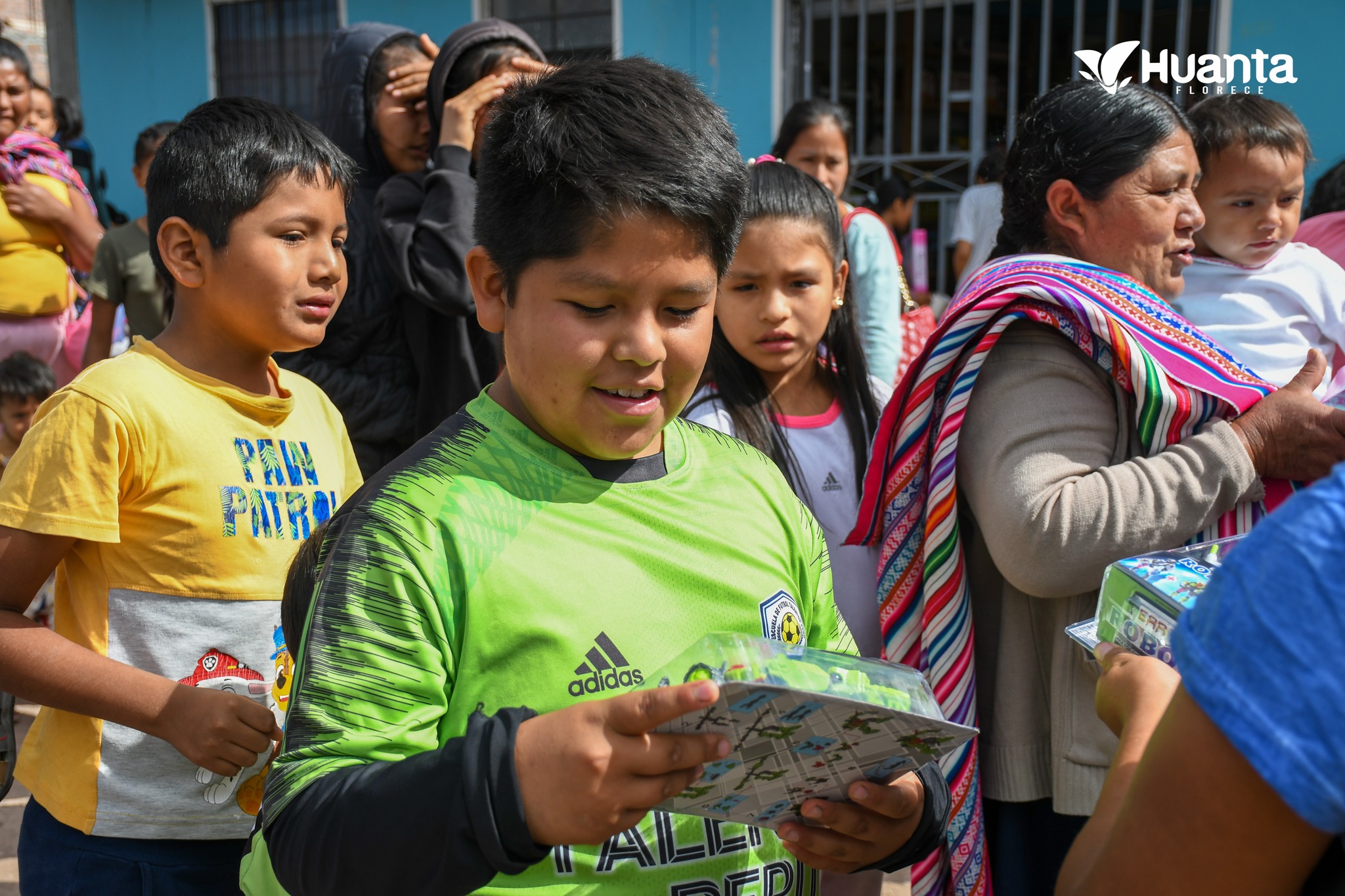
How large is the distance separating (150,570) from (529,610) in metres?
0.82

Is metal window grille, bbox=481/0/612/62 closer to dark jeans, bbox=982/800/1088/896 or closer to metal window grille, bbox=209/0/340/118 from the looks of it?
metal window grille, bbox=209/0/340/118

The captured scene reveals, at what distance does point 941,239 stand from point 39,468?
7232 millimetres

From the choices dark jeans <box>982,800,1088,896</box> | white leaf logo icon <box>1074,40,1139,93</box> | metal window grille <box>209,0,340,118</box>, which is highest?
metal window grille <box>209,0,340,118</box>

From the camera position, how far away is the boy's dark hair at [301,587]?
119cm

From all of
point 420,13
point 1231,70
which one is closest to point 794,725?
point 1231,70

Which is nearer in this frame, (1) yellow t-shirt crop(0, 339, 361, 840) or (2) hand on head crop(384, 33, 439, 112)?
(1) yellow t-shirt crop(0, 339, 361, 840)

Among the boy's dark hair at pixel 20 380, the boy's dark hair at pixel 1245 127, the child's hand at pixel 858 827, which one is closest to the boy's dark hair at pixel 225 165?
the child's hand at pixel 858 827

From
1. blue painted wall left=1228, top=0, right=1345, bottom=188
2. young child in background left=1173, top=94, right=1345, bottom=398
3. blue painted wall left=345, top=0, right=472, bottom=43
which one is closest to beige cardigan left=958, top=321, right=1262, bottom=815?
young child in background left=1173, top=94, right=1345, bottom=398

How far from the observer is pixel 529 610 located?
1.08 m

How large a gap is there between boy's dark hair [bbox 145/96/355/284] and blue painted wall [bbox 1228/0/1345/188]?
21.0 ft

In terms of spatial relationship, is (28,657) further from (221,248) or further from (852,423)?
(852,423)

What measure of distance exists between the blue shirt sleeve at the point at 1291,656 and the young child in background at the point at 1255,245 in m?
1.80

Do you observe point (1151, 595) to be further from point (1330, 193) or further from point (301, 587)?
point (1330, 193)

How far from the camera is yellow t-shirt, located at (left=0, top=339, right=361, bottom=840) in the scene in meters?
1.54
